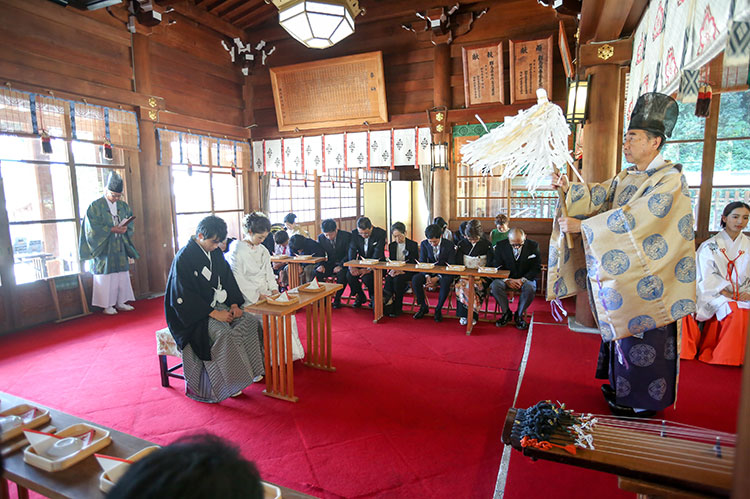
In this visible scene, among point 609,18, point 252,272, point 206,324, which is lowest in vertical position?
point 206,324

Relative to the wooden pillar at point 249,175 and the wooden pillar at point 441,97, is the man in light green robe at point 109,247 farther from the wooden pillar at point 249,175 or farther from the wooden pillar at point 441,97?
the wooden pillar at point 441,97

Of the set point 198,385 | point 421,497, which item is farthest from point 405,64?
point 421,497

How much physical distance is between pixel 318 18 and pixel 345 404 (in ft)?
13.3

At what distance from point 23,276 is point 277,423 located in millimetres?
5228

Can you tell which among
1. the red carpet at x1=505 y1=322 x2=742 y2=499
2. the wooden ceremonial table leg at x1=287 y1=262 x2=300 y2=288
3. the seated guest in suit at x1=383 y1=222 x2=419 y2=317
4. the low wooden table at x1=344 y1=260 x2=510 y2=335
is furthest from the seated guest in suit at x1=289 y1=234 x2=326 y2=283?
the red carpet at x1=505 y1=322 x2=742 y2=499

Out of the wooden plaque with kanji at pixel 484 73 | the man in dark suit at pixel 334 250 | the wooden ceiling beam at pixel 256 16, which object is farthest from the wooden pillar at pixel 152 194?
the wooden plaque with kanji at pixel 484 73

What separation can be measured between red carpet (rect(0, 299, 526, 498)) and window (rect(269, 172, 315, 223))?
5.49m

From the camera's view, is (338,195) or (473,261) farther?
(338,195)

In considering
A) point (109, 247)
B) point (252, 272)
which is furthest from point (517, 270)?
point (109, 247)

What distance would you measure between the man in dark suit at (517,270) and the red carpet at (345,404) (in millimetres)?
445

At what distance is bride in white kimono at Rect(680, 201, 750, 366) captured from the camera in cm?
417

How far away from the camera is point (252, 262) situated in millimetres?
4457

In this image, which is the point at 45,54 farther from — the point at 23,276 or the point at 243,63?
the point at 243,63

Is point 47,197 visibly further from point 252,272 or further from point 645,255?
point 645,255
